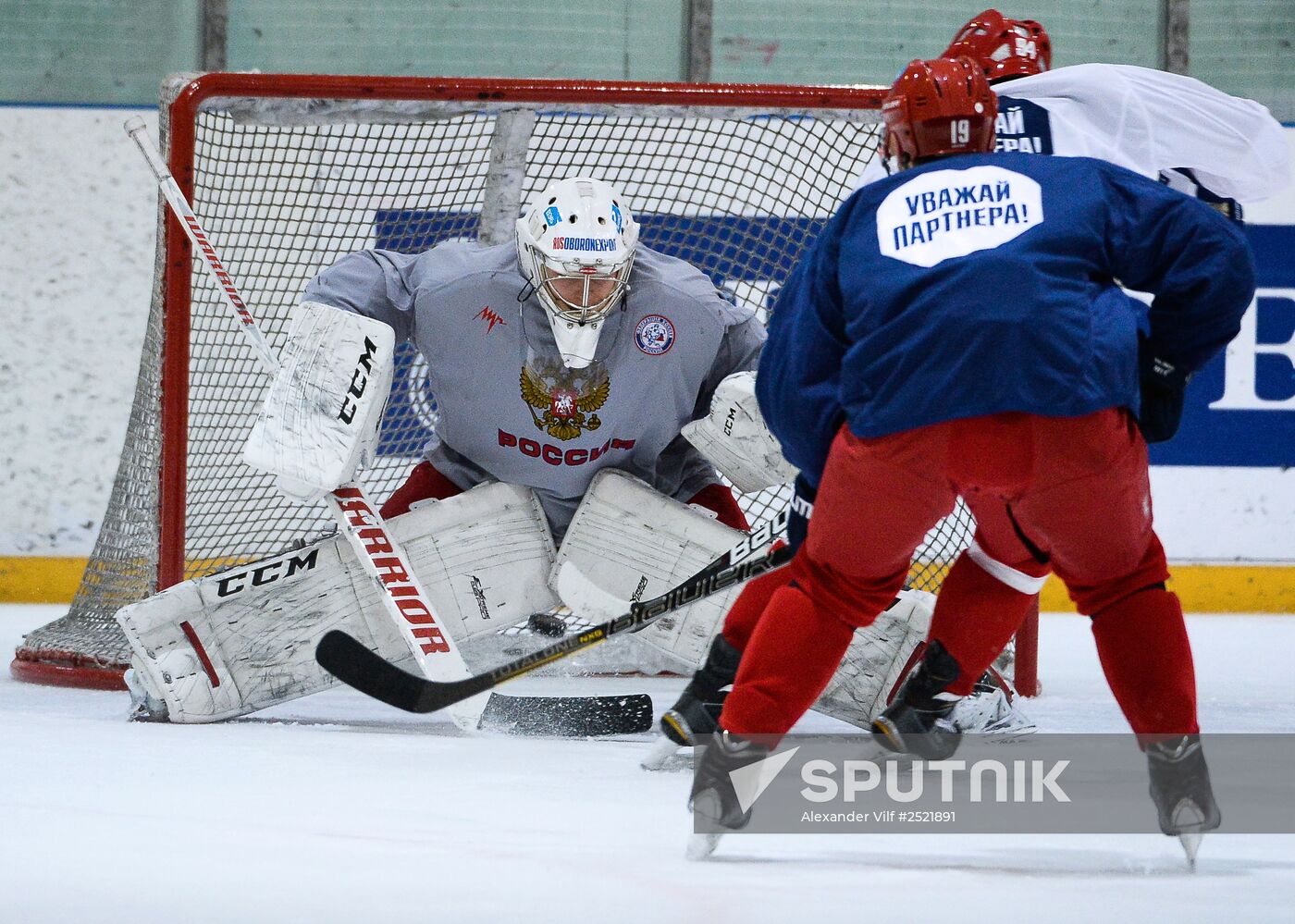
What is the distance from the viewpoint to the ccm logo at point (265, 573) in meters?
2.65

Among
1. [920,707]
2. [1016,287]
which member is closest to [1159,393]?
[1016,287]

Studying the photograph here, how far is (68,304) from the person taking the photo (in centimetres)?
463

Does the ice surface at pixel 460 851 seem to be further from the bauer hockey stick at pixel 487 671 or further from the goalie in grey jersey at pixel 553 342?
the goalie in grey jersey at pixel 553 342

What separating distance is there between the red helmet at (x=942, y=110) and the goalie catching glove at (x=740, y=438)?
897 millimetres

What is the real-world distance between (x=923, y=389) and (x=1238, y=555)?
3.63 m

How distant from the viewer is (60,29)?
15.9ft

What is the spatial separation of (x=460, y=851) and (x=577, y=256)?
46.6 inches

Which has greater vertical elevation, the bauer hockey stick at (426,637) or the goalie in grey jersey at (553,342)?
the goalie in grey jersey at (553,342)

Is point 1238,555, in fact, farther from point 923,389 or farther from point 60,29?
point 60,29

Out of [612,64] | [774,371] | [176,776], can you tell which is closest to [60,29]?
[612,64]

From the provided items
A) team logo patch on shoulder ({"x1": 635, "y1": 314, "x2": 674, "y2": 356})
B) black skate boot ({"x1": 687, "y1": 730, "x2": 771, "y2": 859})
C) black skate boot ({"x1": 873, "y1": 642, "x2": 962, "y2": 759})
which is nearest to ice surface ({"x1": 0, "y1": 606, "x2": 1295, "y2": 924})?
black skate boot ({"x1": 687, "y1": 730, "x2": 771, "y2": 859})

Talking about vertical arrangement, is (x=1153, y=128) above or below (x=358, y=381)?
above

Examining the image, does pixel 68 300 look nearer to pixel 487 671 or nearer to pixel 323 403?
pixel 323 403

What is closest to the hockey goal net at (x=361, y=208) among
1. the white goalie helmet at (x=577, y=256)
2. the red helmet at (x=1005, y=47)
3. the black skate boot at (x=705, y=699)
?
the red helmet at (x=1005, y=47)
